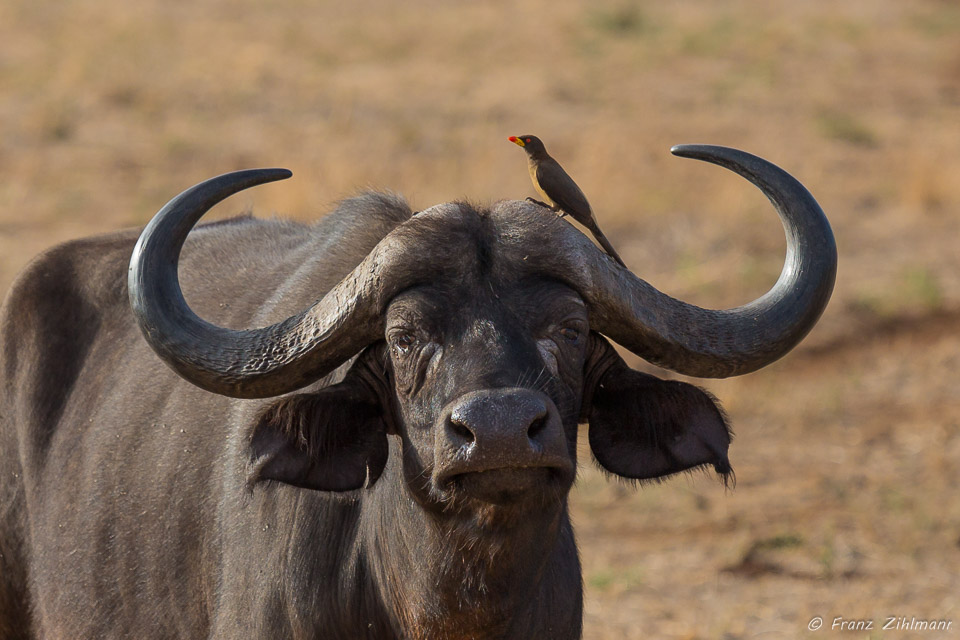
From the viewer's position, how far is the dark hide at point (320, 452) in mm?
3396

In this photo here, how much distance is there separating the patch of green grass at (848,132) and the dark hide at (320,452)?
12.6 meters

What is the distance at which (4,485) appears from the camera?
522 centimetres

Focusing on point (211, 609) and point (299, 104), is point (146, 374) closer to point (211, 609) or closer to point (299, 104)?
point (211, 609)

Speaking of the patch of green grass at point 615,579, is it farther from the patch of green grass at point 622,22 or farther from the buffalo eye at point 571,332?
the patch of green grass at point 622,22

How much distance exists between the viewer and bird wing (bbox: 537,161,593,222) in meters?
4.19

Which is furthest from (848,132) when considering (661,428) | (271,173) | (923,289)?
(271,173)

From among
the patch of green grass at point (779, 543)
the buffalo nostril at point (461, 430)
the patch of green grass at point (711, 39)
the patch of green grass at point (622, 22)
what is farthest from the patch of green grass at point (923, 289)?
the patch of green grass at point (622, 22)

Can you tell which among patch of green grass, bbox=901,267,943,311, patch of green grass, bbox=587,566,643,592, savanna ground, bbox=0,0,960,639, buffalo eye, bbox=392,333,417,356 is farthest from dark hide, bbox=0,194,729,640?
patch of green grass, bbox=901,267,943,311

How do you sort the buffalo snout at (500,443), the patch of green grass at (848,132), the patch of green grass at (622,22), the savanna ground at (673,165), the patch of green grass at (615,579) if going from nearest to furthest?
the buffalo snout at (500,443) → the patch of green grass at (615,579) → the savanna ground at (673,165) → the patch of green grass at (848,132) → the patch of green grass at (622,22)

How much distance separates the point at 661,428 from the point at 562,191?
89cm

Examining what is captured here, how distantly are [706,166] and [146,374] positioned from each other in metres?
10.8

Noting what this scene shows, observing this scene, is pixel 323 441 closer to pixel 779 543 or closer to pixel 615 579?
pixel 615 579

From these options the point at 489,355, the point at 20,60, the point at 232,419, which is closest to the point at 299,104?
the point at 20,60

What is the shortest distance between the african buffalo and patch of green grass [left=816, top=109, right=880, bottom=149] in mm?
13183
